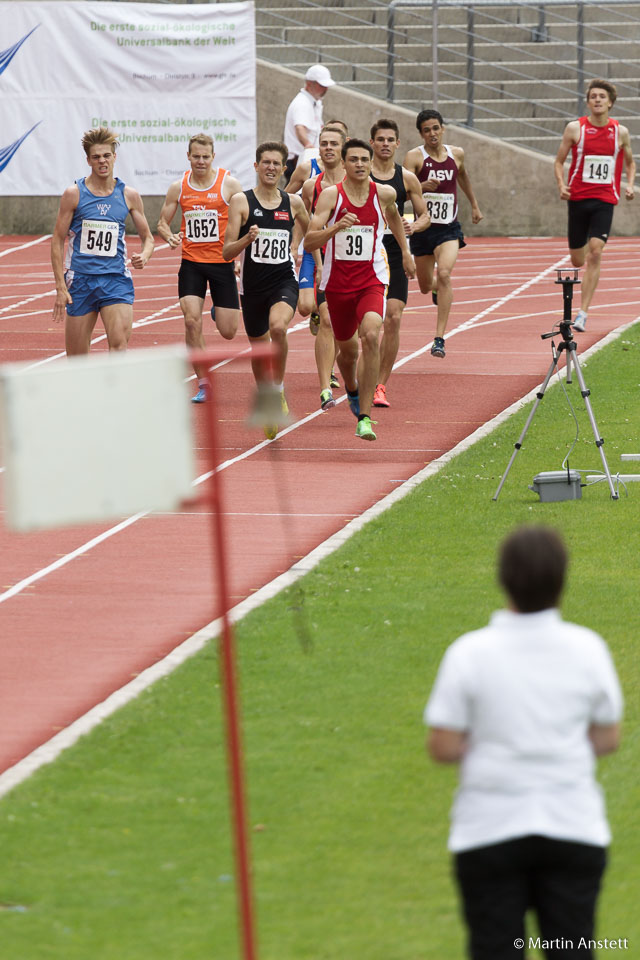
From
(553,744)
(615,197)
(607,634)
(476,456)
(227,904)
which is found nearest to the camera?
(553,744)

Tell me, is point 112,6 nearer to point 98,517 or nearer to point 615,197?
point 615,197

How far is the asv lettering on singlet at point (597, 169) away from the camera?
17094mm

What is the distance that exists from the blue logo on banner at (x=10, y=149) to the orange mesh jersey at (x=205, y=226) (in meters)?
14.8

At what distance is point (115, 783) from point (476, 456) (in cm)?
671

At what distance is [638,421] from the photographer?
13789 mm

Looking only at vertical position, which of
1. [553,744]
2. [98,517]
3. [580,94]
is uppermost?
[580,94]

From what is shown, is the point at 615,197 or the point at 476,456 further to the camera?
the point at 615,197

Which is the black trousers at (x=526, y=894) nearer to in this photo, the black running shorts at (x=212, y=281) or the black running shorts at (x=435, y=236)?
the black running shorts at (x=212, y=281)

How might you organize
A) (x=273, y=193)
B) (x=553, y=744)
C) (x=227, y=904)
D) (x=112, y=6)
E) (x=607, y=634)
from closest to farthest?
(x=553, y=744)
(x=227, y=904)
(x=607, y=634)
(x=273, y=193)
(x=112, y=6)

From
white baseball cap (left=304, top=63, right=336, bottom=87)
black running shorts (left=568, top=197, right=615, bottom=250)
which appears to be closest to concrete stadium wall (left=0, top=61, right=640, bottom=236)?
white baseball cap (left=304, top=63, right=336, bottom=87)

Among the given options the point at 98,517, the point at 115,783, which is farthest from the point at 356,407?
the point at 98,517

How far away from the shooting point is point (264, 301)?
13789mm

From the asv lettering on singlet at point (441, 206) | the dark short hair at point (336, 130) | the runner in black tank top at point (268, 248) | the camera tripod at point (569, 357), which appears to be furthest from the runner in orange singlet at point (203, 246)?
the camera tripod at point (569, 357)

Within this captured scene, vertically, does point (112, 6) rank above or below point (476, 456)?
above
